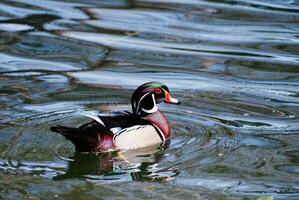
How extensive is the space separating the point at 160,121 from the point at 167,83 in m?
1.92

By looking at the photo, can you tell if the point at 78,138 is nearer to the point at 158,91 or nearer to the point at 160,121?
the point at 160,121

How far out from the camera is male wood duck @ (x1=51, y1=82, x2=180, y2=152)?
8344 millimetres

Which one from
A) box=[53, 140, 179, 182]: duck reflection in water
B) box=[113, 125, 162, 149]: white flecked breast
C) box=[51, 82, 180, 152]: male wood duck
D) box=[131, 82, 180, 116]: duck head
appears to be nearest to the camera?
box=[53, 140, 179, 182]: duck reflection in water

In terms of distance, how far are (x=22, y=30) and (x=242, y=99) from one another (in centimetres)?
436

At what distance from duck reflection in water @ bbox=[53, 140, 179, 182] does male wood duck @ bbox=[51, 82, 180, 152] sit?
0.27 feet

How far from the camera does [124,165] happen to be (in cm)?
815

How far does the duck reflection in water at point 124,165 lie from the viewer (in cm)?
780

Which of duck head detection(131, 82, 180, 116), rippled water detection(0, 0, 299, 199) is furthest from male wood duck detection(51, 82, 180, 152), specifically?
rippled water detection(0, 0, 299, 199)

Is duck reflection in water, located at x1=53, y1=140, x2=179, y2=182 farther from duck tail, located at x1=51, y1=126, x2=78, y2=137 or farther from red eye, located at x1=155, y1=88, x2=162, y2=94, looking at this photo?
red eye, located at x1=155, y1=88, x2=162, y2=94

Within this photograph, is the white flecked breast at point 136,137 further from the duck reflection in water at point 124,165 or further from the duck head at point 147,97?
the duck head at point 147,97

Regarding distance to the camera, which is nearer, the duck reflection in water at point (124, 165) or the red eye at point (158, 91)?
the duck reflection in water at point (124, 165)

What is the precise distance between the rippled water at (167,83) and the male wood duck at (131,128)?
0.14m

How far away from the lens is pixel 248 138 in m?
8.75

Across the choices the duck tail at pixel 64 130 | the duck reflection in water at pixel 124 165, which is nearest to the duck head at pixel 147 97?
the duck reflection in water at pixel 124 165
